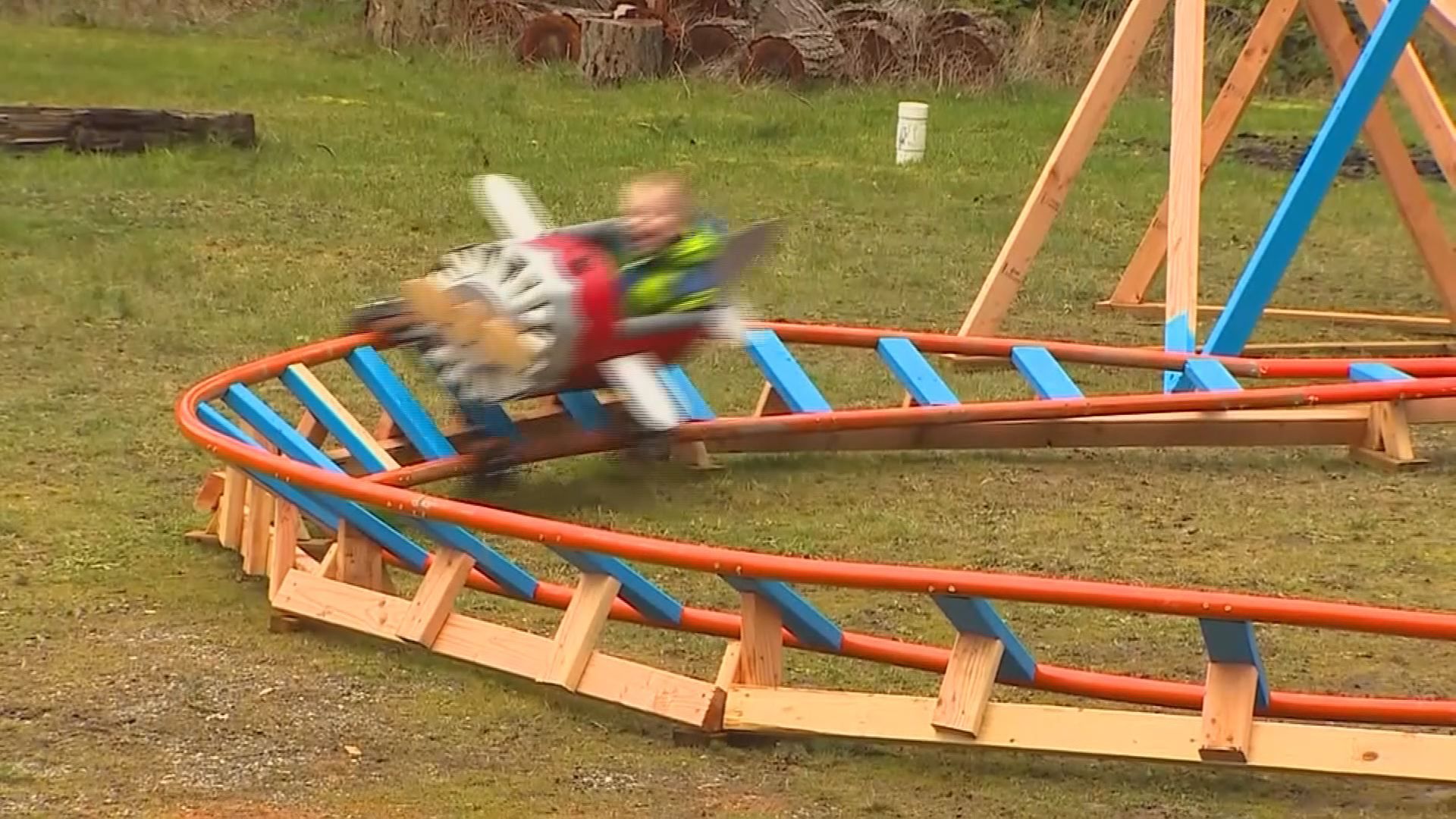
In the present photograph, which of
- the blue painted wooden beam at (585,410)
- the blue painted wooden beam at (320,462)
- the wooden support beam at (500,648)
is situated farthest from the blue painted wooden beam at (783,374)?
the wooden support beam at (500,648)

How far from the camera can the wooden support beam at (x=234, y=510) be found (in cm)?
593

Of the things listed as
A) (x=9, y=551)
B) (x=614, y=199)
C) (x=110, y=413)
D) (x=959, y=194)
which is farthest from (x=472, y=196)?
(x=9, y=551)

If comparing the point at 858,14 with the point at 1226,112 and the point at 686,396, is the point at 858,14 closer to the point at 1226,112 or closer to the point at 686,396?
the point at 1226,112

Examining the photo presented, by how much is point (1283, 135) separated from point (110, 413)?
12.5 metres

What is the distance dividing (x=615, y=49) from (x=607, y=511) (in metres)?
12.5

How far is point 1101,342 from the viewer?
9578 millimetres

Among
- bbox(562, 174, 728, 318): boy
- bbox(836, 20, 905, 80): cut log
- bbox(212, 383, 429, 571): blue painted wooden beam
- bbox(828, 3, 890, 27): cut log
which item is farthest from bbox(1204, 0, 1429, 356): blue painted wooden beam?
bbox(828, 3, 890, 27): cut log

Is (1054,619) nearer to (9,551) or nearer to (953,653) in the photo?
(953,653)

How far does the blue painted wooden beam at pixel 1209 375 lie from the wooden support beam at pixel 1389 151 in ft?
7.68

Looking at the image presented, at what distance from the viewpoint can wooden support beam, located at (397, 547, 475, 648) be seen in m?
4.99

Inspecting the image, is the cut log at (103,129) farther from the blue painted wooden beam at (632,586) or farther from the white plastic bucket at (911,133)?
the blue painted wooden beam at (632,586)

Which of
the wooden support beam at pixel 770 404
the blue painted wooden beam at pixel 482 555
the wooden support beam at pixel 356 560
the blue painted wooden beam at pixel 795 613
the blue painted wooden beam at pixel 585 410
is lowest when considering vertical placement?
the wooden support beam at pixel 356 560

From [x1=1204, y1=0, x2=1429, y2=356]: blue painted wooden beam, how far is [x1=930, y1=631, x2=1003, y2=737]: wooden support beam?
386 centimetres

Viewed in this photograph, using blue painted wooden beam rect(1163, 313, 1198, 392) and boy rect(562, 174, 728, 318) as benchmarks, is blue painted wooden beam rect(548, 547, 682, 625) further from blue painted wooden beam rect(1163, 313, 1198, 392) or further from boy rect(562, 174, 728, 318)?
blue painted wooden beam rect(1163, 313, 1198, 392)
